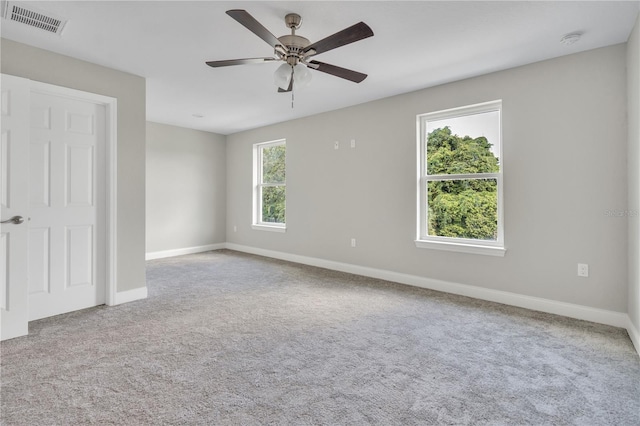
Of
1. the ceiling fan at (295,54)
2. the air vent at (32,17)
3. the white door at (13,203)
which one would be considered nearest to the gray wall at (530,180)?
the ceiling fan at (295,54)

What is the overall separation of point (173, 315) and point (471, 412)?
2.62 m

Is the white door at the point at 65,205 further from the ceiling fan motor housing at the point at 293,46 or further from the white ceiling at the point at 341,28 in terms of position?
the ceiling fan motor housing at the point at 293,46

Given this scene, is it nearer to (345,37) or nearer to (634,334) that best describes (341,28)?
(345,37)

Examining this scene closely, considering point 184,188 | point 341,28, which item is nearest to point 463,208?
point 341,28

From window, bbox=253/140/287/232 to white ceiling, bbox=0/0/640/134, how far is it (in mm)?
2239

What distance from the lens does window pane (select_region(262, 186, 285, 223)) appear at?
6148 mm

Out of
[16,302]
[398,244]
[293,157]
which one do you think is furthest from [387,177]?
[16,302]

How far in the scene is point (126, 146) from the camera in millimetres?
3488

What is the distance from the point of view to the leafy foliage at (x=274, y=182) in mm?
6129

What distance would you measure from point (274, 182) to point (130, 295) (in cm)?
336

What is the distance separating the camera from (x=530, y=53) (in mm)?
3043

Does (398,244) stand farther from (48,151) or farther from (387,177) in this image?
(48,151)

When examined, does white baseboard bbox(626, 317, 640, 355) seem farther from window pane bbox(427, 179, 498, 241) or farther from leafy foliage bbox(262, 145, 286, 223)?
leafy foliage bbox(262, 145, 286, 223)

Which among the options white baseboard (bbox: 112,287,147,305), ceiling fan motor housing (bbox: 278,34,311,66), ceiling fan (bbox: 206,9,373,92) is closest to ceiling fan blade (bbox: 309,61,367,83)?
ceiling fan (bbox: 206,9,373,92)
